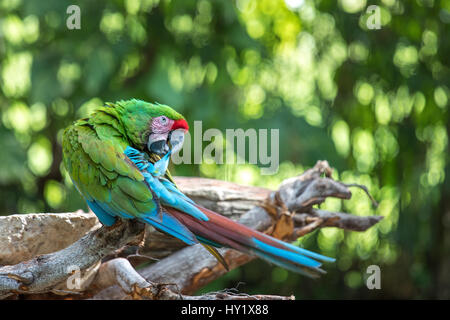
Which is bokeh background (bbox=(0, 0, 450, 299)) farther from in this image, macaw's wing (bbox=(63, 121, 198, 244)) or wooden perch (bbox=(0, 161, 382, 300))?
macaw's wing (bbox=(63, 121, 198, 244))

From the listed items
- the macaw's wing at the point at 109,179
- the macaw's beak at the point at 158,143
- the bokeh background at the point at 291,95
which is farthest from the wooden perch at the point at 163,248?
the bokeh background at the point at 291,95

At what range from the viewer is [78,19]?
2344 millimetres

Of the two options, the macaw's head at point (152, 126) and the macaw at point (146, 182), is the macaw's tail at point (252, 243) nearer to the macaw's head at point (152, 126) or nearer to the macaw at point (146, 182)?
the macaw at point (146, 182)

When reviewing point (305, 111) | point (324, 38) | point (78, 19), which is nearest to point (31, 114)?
point (78, 19)

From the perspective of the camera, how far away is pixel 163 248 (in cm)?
160

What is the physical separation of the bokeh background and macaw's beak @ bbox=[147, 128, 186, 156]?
1.16 m

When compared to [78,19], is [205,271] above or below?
below

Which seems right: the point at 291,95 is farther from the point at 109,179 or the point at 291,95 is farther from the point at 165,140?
the point at 109,179

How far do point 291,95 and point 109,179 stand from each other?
1.79 m

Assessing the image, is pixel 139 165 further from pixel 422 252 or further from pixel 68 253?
pixel 422 252

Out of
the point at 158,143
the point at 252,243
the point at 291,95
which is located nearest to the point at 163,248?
the point at 158,143

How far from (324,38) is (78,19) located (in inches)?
50.2

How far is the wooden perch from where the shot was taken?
107 centimetres
